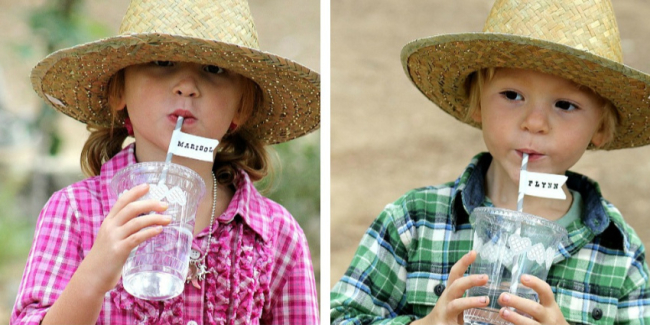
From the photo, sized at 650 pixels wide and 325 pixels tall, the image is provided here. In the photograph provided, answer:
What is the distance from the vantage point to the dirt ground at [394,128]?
3730mm

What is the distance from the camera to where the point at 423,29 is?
405 cm

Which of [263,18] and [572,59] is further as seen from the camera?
[263,18]

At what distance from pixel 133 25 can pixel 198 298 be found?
A: 704 mm

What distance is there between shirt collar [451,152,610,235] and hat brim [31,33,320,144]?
0.45 m

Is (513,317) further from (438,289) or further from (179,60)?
(179,60)

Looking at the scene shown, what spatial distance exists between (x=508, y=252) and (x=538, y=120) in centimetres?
37

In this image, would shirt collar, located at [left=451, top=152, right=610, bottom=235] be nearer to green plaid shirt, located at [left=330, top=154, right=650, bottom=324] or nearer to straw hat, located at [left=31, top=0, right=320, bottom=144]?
green plaid shirt, located at [left=330, top=154, right=650, bottom=324]

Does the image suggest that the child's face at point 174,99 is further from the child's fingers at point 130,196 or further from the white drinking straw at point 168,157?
the child's fingers at point 130,196

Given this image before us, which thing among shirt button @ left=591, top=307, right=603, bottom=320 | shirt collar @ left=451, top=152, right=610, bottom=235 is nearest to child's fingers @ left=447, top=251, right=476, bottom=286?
shirt collar @ left=451, top=152, right=610, bottom=235

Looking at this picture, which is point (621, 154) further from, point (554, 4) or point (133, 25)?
point (133, 25)

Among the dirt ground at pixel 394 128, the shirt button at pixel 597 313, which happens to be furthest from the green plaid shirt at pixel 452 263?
the dirt ground at pixel 394 128

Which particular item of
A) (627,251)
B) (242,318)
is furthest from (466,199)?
(242,318)

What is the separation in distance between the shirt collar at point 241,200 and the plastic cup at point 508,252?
2.01 ft

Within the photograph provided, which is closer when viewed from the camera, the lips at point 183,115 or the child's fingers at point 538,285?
the child's fingers at point 538,285
